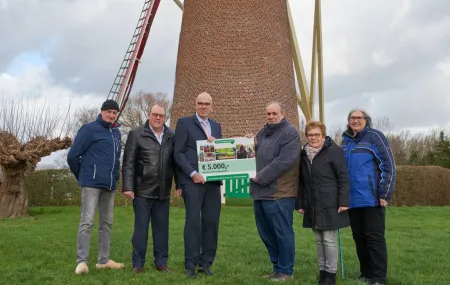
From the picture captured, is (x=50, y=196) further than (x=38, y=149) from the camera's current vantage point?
Yes

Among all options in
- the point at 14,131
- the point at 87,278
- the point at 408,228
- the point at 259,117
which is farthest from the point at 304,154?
the point at 14,131

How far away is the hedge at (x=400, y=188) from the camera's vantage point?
1606 cm

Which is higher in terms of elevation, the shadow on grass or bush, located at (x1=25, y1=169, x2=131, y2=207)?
bush, located at (x1=25, y1=169, x2=131, y2=207)

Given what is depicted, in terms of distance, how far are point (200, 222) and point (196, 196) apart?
0.33 meters

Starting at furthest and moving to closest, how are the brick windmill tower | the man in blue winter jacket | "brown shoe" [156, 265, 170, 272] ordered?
1. the brick windmill tower
2. "brown shoe" [156, 265, 170, 272]
3. the man in blue winter jacket

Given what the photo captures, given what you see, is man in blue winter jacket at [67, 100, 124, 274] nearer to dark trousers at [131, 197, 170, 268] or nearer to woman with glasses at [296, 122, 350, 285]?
dark trousers at [131, 197, 170, 268]

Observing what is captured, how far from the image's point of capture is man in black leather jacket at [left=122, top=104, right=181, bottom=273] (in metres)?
5.21

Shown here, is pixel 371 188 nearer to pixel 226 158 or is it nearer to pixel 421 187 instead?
pixel 226 158

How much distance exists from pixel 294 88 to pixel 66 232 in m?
8.33

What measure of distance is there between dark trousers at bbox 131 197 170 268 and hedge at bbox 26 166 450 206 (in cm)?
996

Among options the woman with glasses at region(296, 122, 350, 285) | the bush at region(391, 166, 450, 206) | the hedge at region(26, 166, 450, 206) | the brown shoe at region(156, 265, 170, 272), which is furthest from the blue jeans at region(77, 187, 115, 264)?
the bush at region(391, 166, 450, 206)

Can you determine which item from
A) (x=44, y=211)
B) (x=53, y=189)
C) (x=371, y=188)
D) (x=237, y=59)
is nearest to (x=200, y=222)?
(x=371, y=188)

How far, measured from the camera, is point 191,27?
1426 cm

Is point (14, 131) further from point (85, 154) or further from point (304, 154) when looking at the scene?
point (304, 154)
